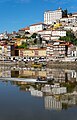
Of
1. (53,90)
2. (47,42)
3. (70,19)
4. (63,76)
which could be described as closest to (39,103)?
(53,90)

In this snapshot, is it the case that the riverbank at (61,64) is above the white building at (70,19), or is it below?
below

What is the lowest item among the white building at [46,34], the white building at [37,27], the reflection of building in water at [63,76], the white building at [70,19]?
the reflection of building in water at [63,76]

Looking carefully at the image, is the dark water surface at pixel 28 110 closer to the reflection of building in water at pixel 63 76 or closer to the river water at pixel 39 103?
the river water at pixel 39 103

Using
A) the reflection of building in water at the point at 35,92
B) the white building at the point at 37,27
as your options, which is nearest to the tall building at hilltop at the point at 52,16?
the white building at the point at 37,27

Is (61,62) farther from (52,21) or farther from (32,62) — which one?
(52,21)

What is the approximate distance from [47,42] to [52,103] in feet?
99.9

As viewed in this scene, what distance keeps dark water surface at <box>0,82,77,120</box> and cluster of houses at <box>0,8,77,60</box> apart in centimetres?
2158

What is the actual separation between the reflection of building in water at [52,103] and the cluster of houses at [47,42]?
21.8m

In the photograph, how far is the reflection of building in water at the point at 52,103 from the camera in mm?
10828

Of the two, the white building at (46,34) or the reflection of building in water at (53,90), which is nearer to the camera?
the reflection of building in water at (53,90)

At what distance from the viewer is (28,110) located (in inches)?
419

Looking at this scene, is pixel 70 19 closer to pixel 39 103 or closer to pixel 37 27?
pixel 37 27

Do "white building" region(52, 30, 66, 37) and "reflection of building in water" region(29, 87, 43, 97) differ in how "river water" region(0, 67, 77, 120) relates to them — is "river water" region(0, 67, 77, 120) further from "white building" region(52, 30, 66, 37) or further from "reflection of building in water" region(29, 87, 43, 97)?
"white building" region(52, 30, 66, 37)

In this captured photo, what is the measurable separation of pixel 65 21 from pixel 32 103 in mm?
38020
